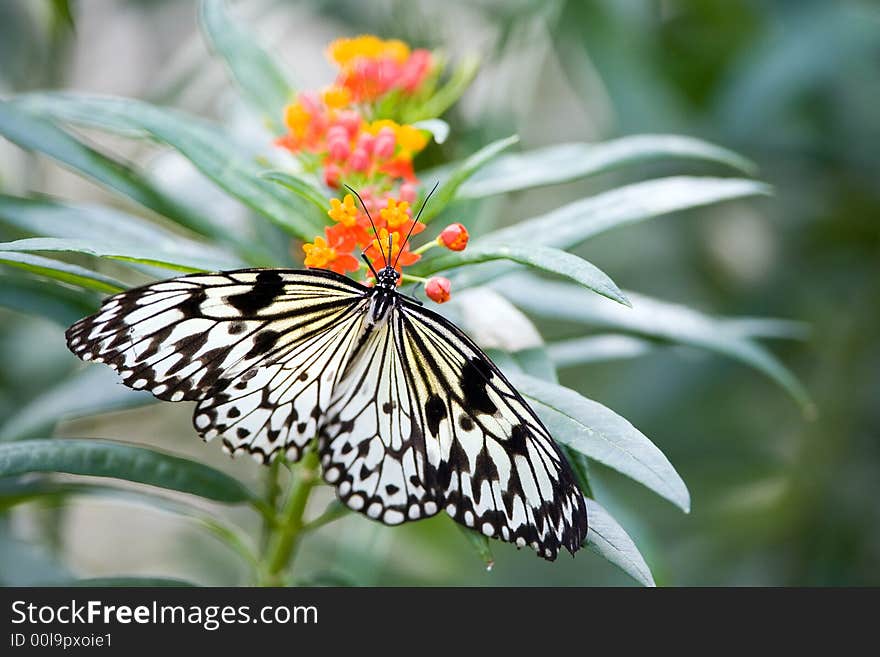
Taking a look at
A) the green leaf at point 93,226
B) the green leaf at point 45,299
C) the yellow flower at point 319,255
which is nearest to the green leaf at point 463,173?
the yellow flower at point 319,255

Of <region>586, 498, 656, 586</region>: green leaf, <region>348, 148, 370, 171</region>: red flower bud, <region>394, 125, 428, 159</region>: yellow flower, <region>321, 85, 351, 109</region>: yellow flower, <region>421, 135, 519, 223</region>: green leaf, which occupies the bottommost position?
<region>586, 498, 656, 586</region>: green leaf

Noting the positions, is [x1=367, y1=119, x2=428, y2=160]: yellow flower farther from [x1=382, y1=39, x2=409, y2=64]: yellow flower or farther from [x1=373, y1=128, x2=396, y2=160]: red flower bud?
[x1=382, y1=39, x2=409, y2=64]: yellow flower

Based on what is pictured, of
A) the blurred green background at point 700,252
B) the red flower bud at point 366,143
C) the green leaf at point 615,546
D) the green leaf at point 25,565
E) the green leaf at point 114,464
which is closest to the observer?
the green leaf at point 615,546

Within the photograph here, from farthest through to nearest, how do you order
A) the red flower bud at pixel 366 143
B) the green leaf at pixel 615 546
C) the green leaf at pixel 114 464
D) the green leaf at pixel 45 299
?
1. the green leaf at pixel 45 299
2. the red flower bud at pixel 366 143
3. the green leaf at pixel 114 464
4. the green leaf at pixel 615 546

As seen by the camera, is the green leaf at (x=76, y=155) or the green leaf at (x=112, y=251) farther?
the green leaf at (x=76, y=155)

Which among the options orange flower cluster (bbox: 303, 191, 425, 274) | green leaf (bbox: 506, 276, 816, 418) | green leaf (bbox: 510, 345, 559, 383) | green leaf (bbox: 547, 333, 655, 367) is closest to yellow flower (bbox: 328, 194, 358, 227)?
orange flower cluster (bbox: 303, 191, 425, 274)

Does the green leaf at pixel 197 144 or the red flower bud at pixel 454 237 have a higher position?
the green leaf at pixel 197 144

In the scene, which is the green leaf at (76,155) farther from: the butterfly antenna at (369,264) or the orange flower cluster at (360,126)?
the butterfly antenna at (369,264)
